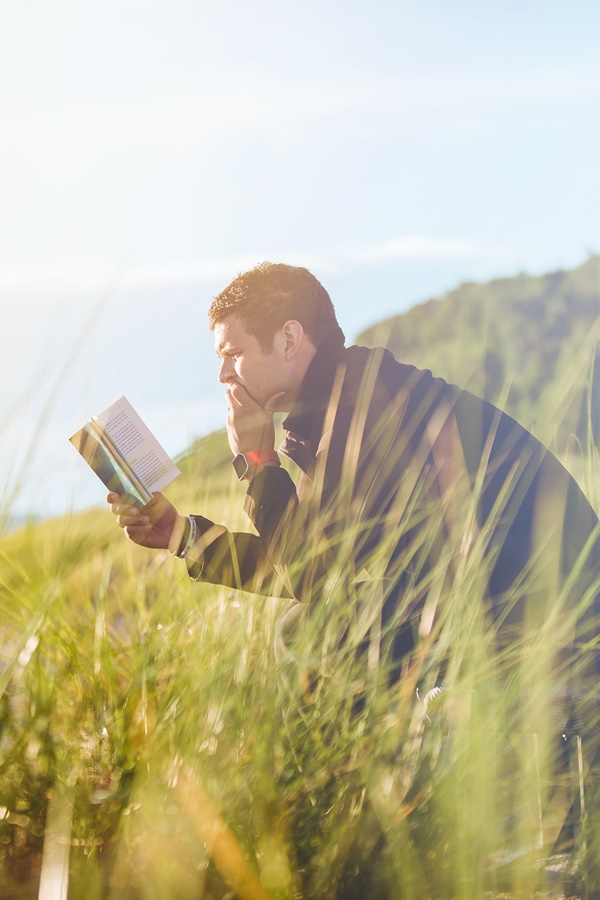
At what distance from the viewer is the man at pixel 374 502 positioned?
2.28 meters

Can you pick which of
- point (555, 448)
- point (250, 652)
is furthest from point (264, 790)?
point (555, 448)

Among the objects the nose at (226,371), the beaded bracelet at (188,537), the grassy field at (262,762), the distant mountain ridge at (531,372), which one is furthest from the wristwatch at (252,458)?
the grassy field at (262,762)

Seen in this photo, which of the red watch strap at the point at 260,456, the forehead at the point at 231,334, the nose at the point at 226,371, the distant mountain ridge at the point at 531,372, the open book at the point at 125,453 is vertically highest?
the forehead at the point at 231,334

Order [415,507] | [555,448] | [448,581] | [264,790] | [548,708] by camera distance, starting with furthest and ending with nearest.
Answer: [555,448] < [415,507] < [448,581] < [548,708] < [264,790]

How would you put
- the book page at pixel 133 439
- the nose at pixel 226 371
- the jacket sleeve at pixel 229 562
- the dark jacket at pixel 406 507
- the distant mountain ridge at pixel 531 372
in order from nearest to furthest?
the distant mountain ridge at pixel 531 372
the dark jacket at pixel 406 507
the jacket sleeve at pixel 229 562
the book page at pixel 133 439
the nose at pixel 226 371

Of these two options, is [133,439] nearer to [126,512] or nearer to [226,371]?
[126,512]

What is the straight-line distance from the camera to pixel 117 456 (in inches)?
106

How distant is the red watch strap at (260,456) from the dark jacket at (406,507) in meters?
0.18

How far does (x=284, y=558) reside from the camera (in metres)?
2.56

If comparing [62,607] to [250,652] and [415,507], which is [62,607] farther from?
[415,507]

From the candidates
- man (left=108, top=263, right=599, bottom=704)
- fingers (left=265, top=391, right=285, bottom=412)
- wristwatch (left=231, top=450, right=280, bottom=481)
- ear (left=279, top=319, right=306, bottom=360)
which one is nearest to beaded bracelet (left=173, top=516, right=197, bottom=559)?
man (left=108, top=263, right=599, bottom=704)

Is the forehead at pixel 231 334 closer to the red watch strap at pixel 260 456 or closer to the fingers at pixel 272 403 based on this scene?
the fingers at pixel 272 403

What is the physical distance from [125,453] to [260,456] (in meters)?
0.61

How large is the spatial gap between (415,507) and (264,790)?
978 millimetres
